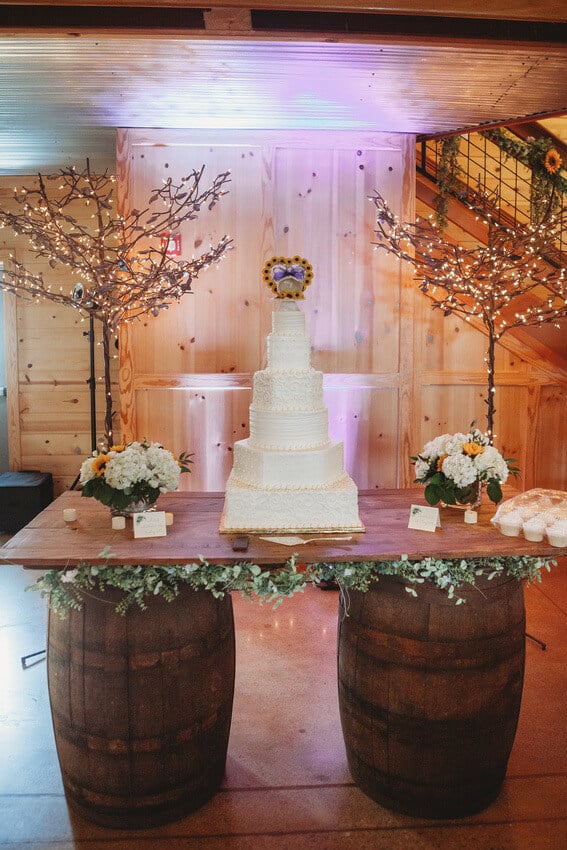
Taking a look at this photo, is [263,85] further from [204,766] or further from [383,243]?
[204,766]

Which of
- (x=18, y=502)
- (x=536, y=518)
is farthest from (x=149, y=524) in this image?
(x=18, y=502)

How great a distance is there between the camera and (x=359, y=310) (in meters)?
5.13

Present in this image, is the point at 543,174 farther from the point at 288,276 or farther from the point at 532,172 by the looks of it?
the point at 288,276

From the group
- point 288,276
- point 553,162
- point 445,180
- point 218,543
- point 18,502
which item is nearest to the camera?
point 218,543

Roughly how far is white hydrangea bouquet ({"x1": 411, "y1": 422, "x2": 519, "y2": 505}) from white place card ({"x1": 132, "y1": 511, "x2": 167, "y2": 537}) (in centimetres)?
115

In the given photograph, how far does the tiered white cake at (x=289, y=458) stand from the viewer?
2.69m

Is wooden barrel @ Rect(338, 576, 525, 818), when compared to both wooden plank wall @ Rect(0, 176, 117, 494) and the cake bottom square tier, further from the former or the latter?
wooden plank wall @ Rect(0, 176, 117, 494)

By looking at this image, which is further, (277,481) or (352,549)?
(277,481)

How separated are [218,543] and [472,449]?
1177 mm

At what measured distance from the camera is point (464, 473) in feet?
9.15

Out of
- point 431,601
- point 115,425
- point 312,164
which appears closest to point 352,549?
point 431,601

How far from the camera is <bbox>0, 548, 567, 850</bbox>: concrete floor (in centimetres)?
243

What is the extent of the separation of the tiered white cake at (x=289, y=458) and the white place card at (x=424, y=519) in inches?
9.5

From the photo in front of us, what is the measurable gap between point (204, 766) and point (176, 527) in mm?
934
